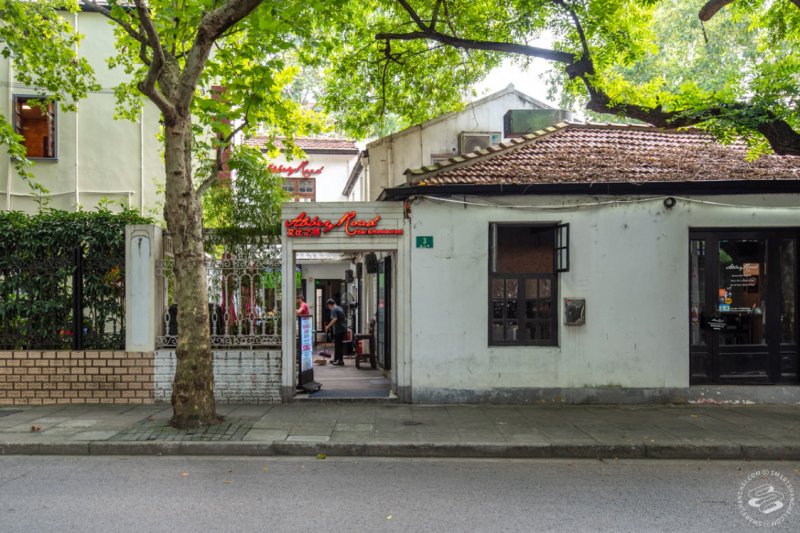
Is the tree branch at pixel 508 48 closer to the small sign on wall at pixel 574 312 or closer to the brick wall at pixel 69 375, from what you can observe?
the small sign on wall at pixel 574 312

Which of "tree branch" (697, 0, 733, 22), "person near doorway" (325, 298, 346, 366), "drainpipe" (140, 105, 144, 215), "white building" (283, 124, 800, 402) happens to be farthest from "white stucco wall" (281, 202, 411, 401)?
"drainpipe" (140, 105, 144, 215)

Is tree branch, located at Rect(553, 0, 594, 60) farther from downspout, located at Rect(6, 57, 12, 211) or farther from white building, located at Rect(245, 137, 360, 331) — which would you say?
white building, located at Rect(245, 137, 360, 331)

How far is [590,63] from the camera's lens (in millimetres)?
9367

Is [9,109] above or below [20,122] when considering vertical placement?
above

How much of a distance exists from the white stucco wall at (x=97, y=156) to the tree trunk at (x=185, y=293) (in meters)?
7.18

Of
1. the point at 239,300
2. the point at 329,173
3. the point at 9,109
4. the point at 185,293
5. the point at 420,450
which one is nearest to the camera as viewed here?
the point at 420,450

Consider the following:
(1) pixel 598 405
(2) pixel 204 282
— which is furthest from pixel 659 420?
(2) pixel 204 282

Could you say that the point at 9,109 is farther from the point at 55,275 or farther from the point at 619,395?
the point at 619,395

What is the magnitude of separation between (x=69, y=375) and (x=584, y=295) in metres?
8.63

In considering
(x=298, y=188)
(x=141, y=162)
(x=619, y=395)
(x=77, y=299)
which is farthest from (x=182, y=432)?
(x=298, y=188)

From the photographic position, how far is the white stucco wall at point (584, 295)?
9.77 metres

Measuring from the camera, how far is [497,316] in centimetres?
1002

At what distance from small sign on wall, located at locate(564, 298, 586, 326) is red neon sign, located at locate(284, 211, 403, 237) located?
3.46 m

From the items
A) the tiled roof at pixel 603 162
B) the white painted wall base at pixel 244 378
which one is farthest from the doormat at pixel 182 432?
the tiled roof at pixel 603 162
